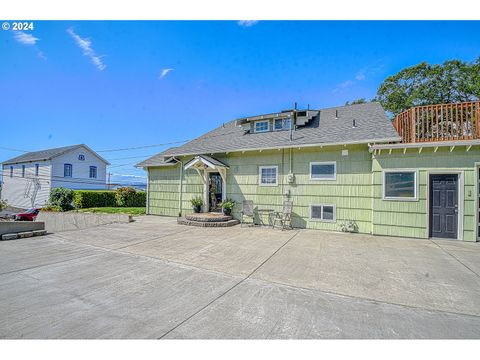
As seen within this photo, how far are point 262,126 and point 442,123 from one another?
6938 mm

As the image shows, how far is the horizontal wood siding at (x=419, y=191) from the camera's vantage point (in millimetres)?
6590

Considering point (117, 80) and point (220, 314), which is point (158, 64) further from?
point (220, 314)

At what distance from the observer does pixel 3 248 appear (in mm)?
5809

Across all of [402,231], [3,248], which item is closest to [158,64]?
[3,248]

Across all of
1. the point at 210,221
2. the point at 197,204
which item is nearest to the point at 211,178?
the point at 197,204

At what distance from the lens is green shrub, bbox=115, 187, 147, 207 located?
1909 cm

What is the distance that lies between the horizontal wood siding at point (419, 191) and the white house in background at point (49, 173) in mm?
25865

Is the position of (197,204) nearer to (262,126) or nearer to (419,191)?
(262,126)

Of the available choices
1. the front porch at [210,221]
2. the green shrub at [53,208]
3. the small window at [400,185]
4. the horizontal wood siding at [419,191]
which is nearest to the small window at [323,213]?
the horizontal wood siding at [419,191]

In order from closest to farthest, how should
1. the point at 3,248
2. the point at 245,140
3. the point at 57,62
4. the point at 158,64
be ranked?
1. the point at 3,248
2. the point at 57,62
3. the point at 158,64
4. the point at 245,140

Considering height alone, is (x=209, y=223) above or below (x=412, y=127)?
below

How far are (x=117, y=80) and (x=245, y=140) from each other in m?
6.39

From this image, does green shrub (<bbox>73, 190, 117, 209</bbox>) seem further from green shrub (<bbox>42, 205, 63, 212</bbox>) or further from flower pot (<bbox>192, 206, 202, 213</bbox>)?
flower pot (<bbox>192, 206, 202, 213</bbox>)

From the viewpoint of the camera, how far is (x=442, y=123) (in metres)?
7.12
